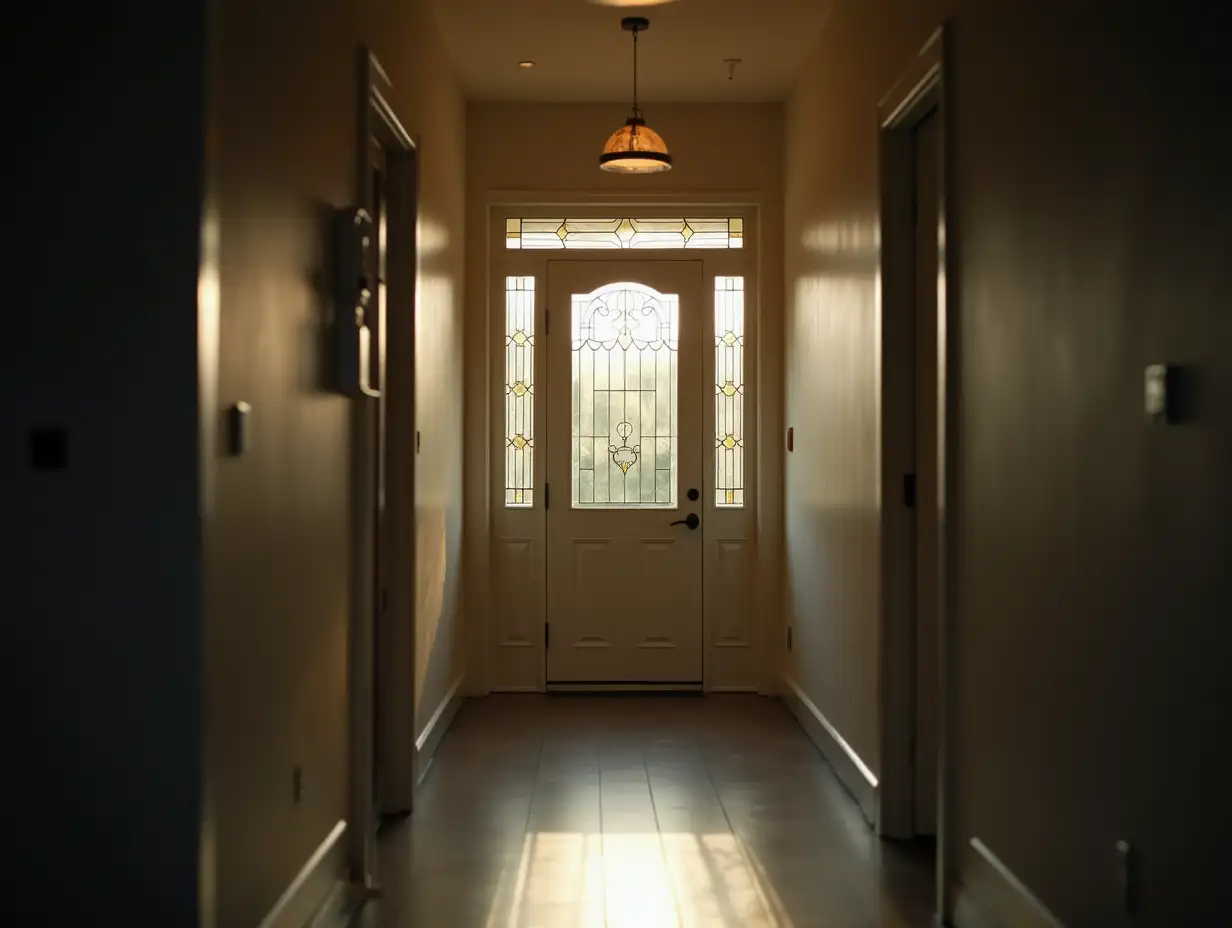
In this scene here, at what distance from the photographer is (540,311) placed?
7.48 meters

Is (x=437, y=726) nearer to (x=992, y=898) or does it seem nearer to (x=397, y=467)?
(x=397, y=467)

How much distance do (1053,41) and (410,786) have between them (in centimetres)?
338

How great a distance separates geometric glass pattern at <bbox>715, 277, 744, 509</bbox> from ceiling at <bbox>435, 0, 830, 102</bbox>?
106 centimetres

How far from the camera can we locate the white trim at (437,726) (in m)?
5.51

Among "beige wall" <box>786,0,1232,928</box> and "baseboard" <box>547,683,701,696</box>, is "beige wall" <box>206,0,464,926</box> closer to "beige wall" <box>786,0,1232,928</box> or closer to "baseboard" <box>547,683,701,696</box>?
"beige wall" <box>786,0,1232,928</box>

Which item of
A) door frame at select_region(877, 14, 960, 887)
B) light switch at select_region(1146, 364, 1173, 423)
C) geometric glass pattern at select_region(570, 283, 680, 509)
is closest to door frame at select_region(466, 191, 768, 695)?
geometric glass pattern at select_region(570, 283, 680, 509)

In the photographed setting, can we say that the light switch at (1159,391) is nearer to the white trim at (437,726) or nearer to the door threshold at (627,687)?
the white trim at (437,726)

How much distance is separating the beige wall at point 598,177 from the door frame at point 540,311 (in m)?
0.01

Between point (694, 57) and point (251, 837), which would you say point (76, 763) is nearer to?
point (251, 837)

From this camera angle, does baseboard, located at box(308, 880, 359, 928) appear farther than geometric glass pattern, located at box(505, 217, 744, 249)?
No

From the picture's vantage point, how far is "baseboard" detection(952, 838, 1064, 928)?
3123 mm

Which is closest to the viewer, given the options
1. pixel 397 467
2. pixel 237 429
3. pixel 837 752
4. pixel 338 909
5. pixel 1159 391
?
pixel 1159 391

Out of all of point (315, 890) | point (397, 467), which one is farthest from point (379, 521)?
point (315, 890)

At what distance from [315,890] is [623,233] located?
4.72 m
